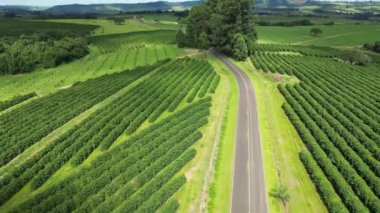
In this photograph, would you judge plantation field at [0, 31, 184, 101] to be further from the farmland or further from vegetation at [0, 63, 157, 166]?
vegetation at [0, 63, 157, 166]

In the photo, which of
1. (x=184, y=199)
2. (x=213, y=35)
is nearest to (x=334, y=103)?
(x=184, y=199)

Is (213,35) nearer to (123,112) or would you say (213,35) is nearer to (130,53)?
(130,53)

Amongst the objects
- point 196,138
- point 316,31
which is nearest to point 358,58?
point 316,31

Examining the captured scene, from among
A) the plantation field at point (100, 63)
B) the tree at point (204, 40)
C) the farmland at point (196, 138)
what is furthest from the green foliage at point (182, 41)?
the farmland at point (196, 138)

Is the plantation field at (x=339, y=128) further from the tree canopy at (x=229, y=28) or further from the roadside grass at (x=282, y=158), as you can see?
the tree canopy at (x=229, y=28)

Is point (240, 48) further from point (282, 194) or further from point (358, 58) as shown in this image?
point (282, 194)

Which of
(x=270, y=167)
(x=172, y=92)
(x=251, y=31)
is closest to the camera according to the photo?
(x=270, y=167)

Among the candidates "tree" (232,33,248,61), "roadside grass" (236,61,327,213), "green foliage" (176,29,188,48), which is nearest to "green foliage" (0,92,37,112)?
"roadside grass" (236,61,327,213)
